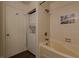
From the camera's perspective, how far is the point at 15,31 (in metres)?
3.25

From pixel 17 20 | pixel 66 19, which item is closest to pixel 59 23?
pixel 66 19

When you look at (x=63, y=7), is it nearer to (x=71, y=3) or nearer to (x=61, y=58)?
(x=71, y=3)

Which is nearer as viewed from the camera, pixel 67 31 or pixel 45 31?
pixel 67 31

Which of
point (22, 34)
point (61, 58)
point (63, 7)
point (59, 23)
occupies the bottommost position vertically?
point (61, 58)

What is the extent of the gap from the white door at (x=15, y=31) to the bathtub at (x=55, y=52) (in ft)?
3.91

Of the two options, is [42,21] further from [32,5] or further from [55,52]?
[55,52]

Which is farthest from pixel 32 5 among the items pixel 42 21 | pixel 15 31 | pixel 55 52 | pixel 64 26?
pixel 55 52

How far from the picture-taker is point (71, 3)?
2252mm

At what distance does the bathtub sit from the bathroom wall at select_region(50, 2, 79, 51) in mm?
113

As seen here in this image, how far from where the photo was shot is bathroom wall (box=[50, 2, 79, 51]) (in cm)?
214

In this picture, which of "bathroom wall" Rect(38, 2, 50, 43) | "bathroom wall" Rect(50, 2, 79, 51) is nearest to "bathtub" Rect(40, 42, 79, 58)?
"bathroom wall" Rect(50, 2, 79, 51)

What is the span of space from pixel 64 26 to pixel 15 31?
5.78 feet

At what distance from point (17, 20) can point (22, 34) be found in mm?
630

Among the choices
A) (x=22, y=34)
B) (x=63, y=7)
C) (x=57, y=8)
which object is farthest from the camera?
(x=22, y=34)
